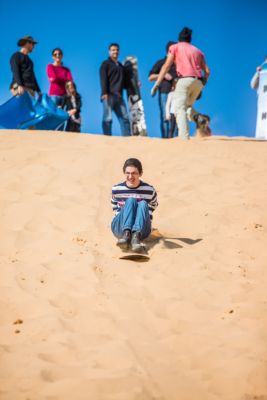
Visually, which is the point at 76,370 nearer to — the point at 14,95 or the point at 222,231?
the point at 222,231

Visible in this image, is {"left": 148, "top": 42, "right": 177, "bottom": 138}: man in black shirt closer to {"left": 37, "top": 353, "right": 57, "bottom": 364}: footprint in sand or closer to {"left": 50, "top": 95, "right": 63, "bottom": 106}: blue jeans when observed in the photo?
{"left": 50, "top": 95, "right": 63, "bottom": 106}: blue jeans

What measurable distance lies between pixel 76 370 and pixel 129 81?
26.8 ft

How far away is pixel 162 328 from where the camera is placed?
429 centimetres

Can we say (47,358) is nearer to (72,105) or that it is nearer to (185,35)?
(185,35)

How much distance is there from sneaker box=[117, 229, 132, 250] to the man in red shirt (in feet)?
13.6

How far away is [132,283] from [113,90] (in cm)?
620

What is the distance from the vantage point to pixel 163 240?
6.27 m

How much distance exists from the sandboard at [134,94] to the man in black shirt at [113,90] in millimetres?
253

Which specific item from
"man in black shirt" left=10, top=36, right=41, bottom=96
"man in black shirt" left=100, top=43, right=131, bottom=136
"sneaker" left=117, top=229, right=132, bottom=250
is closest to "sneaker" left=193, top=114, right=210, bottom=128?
"man in black shirt" left=100, top=43, right=131, bottom=136

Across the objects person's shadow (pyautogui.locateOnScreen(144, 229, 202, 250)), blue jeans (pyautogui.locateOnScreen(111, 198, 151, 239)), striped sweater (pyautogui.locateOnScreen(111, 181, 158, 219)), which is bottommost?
person's shadow (pyautogui.locateOnScreen(144, 229, 202, 250))

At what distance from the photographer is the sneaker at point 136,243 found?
5.66 metres

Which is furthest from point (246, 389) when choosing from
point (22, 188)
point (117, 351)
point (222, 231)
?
point (22, 188)

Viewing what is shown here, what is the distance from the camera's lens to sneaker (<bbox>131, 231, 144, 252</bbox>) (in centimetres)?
566

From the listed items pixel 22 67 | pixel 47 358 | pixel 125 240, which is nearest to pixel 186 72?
pixel 22 67
